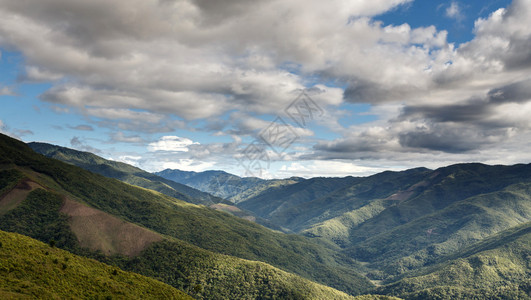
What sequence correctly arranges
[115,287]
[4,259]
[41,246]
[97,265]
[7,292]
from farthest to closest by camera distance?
[97,265] → [41,246] → [115,287] → [4,259] → [7,292]

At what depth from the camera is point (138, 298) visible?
427 ft

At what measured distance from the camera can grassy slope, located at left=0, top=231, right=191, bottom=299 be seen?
97.9m

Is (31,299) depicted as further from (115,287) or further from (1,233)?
(1,233)

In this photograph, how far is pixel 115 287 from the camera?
127625 millimetres

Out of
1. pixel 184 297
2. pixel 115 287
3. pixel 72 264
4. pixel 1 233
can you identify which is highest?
pixel 1 233

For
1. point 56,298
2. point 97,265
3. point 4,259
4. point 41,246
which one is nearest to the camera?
point 56,298

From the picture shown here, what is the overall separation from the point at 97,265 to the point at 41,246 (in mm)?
26568

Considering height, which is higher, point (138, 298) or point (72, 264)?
point (72, 264)

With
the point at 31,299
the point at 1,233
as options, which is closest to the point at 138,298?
the point at 31,299

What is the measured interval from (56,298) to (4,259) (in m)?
30.5

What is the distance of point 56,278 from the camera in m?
113

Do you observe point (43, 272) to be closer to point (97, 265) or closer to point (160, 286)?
point (97, 265)

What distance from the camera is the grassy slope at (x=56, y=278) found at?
3853 inches

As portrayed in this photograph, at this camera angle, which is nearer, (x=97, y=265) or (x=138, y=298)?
(x=138, y=298)
